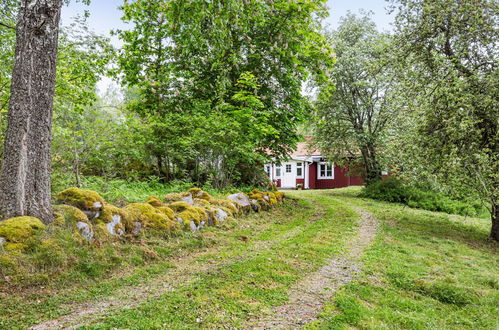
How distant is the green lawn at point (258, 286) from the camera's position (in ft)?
9.96

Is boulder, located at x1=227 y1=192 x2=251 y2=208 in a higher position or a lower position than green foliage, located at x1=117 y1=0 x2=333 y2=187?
lower

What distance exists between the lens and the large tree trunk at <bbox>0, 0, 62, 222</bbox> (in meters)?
3.87

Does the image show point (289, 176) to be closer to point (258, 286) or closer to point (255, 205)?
point (255, 205)

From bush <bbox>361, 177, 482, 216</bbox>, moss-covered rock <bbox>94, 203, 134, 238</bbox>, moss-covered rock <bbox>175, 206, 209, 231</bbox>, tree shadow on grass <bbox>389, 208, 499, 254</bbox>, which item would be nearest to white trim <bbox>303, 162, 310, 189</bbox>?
bush <bbox>361, 177, 482, 216</bbox>

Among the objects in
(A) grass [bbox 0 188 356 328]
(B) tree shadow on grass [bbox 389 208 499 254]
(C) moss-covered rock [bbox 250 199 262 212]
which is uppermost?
(C) moss-covered rock [bbox 250 199 262 212]

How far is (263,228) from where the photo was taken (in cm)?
755

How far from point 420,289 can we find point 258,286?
2593mm

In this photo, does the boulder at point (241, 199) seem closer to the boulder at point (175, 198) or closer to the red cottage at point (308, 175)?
the boulder at point (175, 198)

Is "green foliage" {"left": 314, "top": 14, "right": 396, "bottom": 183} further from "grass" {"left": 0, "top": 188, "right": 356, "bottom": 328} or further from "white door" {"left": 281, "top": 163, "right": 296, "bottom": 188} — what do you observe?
"grass" {"left": 0, "top": 188, "right": 356, "bottom": 328}

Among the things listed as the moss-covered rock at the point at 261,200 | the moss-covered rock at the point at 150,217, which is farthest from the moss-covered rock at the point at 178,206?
the moss-covered rock at the point at 261,200

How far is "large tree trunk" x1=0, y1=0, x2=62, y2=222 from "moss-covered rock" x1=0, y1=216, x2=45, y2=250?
0.22 m

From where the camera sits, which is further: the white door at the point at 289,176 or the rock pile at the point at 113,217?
the white door at the point at 289,176

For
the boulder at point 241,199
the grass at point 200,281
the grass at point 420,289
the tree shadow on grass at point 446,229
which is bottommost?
the tree shadow on grass at point 446,229

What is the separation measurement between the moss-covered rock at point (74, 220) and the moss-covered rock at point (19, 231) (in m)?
0.33
